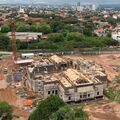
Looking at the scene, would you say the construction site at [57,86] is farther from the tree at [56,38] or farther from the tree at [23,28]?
the tree at [23,28]

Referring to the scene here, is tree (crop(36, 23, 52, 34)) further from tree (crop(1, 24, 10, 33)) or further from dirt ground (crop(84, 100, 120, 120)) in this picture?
dirt ground (crop(84, 100, 120, 120))

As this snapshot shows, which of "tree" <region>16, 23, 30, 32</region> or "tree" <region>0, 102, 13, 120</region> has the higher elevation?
"tree" <region>0, 102, 13, 120</region>

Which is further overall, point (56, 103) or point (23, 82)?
point (23, 82)

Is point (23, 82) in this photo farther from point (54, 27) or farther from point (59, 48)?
point (54, 27)

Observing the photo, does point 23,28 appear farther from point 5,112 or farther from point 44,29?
point 5,112

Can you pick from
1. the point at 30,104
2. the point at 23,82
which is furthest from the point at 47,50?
the point at 30,104

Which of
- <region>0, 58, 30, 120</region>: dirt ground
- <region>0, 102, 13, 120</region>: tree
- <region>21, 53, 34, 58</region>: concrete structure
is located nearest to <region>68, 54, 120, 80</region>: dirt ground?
<region>21, 53, 34, 58</region>: concrete structure

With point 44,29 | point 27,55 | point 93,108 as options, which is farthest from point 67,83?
point 44,29

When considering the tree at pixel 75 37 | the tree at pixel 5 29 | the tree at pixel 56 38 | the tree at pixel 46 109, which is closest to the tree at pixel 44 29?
the tree at pixel 5 29
